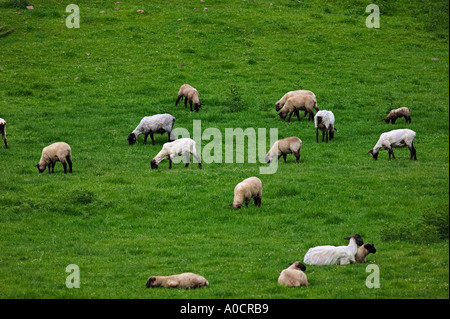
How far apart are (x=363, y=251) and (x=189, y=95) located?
19.8m

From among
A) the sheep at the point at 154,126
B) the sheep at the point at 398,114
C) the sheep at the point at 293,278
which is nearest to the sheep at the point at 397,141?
the sheep at the point at 398,114

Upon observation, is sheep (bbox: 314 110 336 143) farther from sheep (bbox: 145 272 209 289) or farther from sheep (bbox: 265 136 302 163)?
sheep (bbox: 145 272 209 289)

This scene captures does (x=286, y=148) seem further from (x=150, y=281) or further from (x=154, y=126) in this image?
(x=150, y=281)

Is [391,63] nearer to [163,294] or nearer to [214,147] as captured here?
[214,147]

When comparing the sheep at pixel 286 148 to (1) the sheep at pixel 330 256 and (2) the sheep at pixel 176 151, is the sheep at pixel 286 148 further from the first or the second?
(1) the sheep at pixel 330 256

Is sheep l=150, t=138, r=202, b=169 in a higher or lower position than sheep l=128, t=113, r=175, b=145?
lower

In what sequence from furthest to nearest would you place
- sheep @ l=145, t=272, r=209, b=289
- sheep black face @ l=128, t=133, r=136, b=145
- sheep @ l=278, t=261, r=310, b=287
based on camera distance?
1. sheep black face @ l=128, t=133, r=136, b=145
2. sheep @ l=145, t=272, r=209, b=289
3. sheep @ l=278, t=261, r=310, b=287

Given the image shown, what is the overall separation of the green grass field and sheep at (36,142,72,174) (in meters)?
0.50

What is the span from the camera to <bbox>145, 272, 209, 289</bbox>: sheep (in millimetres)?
14039

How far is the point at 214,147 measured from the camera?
2850 cm

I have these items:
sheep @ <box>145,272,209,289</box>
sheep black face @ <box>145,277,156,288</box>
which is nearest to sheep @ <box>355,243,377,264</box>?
sheep @ <box>145,272,209,289</box>

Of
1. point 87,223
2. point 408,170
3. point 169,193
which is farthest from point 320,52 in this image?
point 87,223

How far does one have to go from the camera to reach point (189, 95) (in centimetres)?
3378

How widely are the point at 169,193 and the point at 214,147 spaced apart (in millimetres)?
6536
